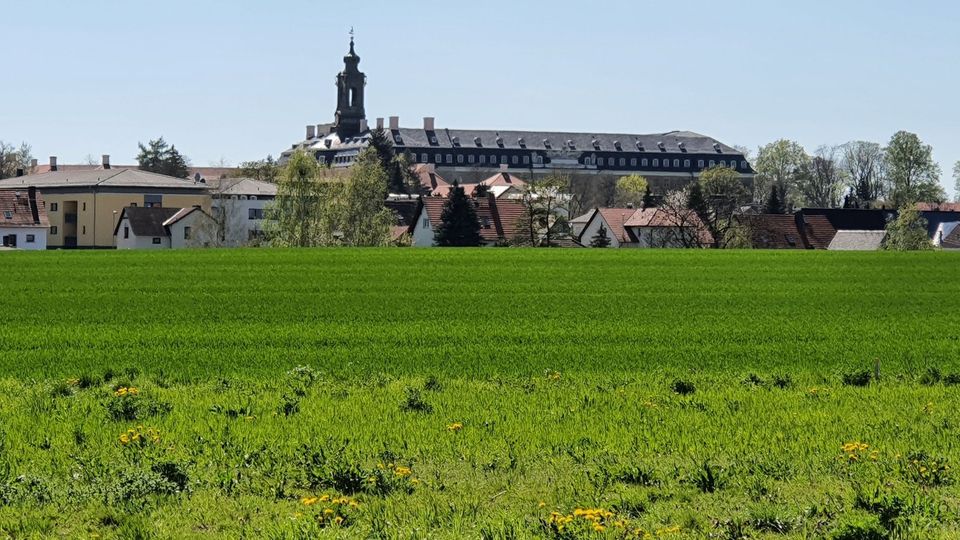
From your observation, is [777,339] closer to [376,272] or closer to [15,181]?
[376,272]

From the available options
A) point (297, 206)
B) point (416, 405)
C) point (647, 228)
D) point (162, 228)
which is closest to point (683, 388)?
point (416, 405)

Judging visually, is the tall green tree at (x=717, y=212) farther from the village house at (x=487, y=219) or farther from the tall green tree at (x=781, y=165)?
the tall green tree at (x=781, y=165)

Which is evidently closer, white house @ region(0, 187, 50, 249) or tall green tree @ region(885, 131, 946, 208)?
white house @ region(0, 187, 50, 249)

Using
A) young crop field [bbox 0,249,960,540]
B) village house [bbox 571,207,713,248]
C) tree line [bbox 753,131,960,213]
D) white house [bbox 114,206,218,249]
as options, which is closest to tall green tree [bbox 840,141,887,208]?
tree line [bbox 753,131,960,213]

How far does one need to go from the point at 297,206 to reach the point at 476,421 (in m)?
83.1

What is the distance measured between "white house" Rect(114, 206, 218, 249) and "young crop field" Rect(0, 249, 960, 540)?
7883 centimetres

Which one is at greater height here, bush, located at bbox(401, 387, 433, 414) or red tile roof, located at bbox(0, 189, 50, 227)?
red tile roof, located at bbox(0, 189, 50, 227)

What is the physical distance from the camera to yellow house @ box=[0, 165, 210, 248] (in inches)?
5266

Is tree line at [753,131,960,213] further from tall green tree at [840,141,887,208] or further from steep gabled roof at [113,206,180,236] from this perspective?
steep gabled roof at [113,206,180,236]

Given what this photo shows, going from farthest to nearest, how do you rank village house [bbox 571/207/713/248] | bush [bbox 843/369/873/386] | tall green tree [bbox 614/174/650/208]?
tall green tree [bbox 614/174/650/208], village house [bbox 571/207/713/248], bush [bbox 843/369/873/386]

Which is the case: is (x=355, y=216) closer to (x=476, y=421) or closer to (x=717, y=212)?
(x=717, y=212)

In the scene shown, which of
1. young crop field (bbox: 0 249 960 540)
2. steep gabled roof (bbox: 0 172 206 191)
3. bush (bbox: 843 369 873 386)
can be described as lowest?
young crop field (bbox: 0 249 960 540)

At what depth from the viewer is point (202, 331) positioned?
966 inches

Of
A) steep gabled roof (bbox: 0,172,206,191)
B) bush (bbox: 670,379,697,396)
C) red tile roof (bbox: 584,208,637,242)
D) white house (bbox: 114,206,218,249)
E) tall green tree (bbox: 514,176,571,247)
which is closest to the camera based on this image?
bush (bbox: 670,379,697,396)
